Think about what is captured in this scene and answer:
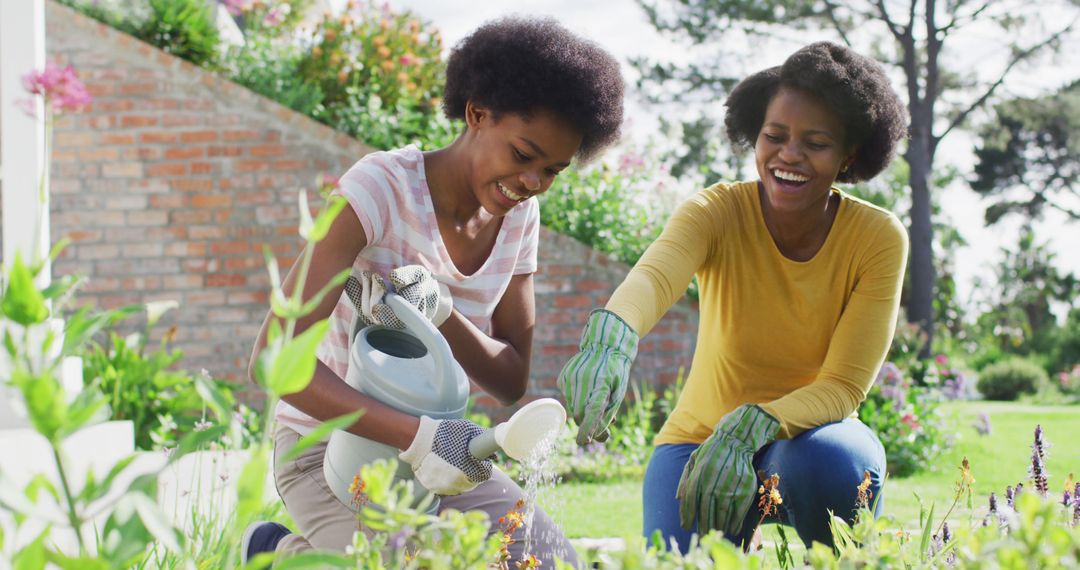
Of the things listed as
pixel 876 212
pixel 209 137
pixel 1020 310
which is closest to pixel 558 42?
pixel 876 212

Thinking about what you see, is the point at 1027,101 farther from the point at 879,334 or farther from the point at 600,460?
the point at 879,334

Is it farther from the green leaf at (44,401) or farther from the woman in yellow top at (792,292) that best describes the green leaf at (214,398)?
the woman in yellow top at (792,292)

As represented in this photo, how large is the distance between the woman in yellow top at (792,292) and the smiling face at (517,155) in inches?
10.3

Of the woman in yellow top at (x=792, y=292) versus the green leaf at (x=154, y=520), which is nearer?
the green leaf at (x=154, y=520)

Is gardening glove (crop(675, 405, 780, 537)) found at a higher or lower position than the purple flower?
lower

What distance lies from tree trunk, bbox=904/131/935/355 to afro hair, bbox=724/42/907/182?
354 inches

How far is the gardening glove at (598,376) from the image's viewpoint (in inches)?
68.2

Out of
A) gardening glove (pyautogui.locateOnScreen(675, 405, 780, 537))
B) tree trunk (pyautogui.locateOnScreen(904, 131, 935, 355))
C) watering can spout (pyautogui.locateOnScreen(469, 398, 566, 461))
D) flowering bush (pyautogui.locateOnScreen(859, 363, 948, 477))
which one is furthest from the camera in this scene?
tree trunk (pyautogui.locateOnScreen(904, 131, 935, 355))

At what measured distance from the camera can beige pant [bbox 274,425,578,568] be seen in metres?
1.93

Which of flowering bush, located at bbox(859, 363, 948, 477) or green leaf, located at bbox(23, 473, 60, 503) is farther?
flowering bush, located at bbox(859, 363, 948, 477)

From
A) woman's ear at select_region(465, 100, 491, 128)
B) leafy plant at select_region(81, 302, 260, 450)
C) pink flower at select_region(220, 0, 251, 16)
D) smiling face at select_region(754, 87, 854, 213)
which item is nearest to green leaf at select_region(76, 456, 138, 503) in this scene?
woman's ear at select_region(465, 100, 491, 128)

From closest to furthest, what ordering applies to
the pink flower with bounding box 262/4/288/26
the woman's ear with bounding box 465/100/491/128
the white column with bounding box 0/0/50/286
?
the woman's ear with bounding box 465/100/491/128, the white column with bounding box 0/0/50/286, the pink flower with bounding box 262/4/288/26

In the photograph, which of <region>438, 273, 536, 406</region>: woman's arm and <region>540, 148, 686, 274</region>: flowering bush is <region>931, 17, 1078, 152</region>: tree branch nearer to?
<region>540, 148, 686, 274</region>: flowering bush

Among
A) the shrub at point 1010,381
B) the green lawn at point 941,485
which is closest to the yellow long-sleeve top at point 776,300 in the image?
the green lawn at point 941,485
